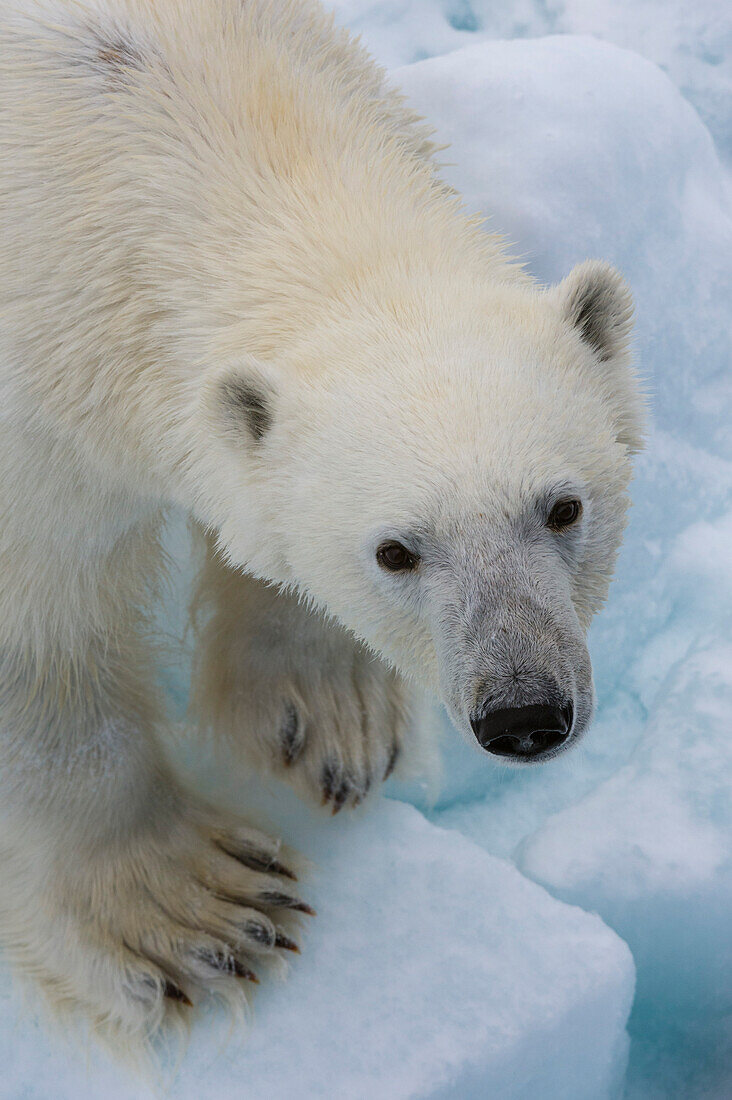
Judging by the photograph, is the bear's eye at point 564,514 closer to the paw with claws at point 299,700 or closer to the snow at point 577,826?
the snow at point 577,826

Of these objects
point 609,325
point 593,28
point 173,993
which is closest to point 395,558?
point 609,325

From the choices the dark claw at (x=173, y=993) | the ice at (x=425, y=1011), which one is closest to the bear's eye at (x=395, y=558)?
the ice at (x=425, y=1011)

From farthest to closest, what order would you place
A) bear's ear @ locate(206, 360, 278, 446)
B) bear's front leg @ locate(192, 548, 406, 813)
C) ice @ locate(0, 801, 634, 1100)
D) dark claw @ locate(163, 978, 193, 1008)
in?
bear's front leg @ locate(192, 548, 406, 813)
dark claw @ locate(163, 978, 193, 1008)
ice @ locate(0, 801, 634, 1100)
bear's ear @ locate(206, 360, 278, 446)

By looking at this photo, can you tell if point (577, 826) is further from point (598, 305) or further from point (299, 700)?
point (598, 305)

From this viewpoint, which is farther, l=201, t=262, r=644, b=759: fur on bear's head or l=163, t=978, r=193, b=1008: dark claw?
l=163, t=978, r=193, b=1008: dark claw

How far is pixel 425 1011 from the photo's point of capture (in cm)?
233

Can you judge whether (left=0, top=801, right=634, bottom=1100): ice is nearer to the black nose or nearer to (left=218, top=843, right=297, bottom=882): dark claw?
(left=218, top=843, right=297, bottom=882): dark claw

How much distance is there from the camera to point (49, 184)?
1.81m

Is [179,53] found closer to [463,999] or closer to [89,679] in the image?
[89,679]

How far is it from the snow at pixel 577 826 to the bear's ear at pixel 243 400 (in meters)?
0.83

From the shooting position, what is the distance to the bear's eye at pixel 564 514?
161 centimetres

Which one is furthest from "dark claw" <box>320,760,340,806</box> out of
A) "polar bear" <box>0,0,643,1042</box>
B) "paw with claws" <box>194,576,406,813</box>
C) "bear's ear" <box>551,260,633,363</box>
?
"bear's ear" <box>551,260,633,363</box>

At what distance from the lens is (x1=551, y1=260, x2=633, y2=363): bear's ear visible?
5.54ft

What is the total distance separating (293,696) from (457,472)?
1.31 meters
